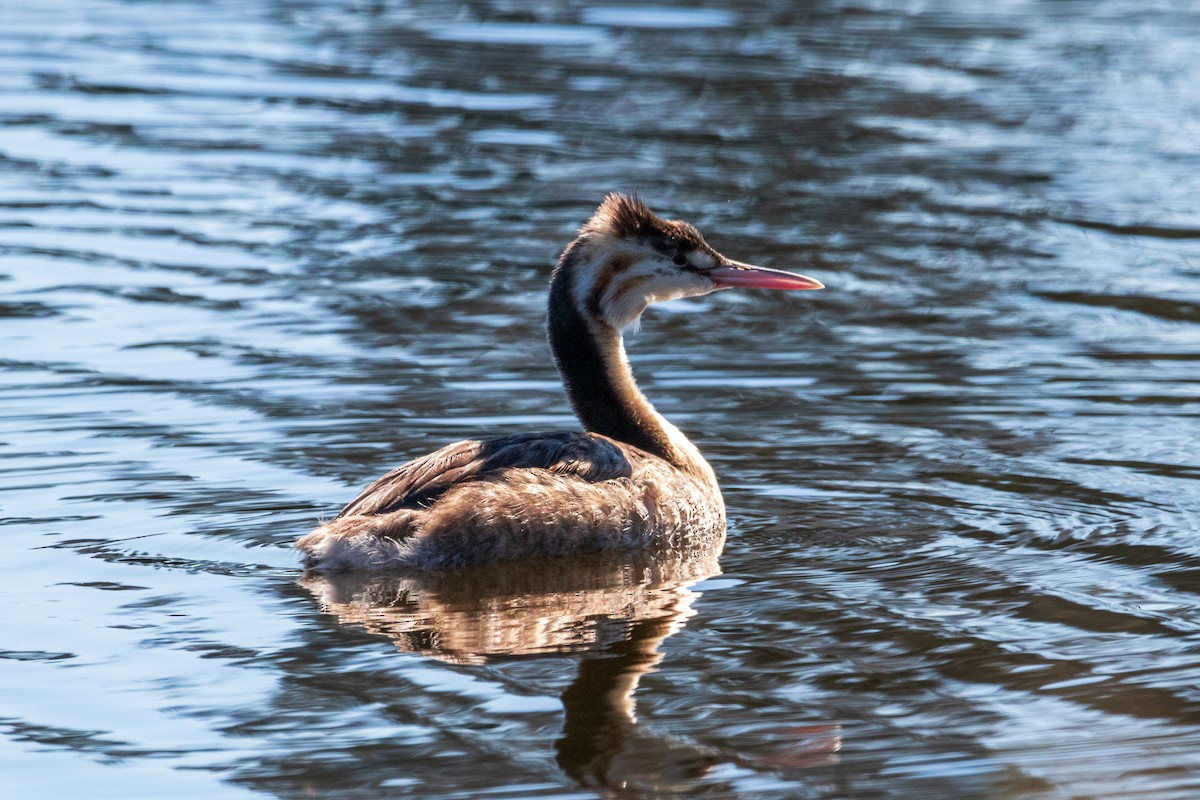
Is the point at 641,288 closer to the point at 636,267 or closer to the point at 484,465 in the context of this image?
the point at 636,267

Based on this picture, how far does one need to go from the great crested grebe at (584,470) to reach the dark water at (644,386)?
0.20 metres

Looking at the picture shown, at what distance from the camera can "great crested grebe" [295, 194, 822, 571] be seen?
7.65 m

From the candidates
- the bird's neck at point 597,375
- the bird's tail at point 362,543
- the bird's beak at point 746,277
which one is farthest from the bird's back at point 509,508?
the bird's beak at point 746,277

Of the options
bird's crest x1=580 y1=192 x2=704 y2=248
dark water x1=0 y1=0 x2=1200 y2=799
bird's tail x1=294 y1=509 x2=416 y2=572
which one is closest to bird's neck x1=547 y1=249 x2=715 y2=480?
bird's crest x1=580 y1=192 x2=704 y2=248

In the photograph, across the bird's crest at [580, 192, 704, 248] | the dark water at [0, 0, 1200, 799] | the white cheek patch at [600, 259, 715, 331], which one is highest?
the bird's crest at [580, 192, 704, 248]

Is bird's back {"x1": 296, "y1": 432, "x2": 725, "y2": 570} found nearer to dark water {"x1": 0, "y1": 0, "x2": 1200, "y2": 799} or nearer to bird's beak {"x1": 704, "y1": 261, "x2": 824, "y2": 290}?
dark water {"x1": 0, "y1": 0, "x2": 1200, "y2": 799}

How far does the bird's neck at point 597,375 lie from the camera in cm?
870

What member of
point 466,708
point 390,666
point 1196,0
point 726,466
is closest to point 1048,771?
point 466,708

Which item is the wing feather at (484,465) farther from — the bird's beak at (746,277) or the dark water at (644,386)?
the bird's beak at (746,277)

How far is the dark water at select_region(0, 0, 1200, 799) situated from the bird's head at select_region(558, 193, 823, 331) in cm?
94

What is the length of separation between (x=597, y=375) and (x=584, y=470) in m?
0.83

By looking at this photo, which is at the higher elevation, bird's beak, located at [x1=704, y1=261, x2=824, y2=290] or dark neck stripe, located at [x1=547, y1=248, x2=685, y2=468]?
bird's beak, located at [x1=704, y1=261, x2=824, y2=290]

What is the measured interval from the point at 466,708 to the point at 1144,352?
19.9ft

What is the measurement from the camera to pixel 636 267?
8781mm
